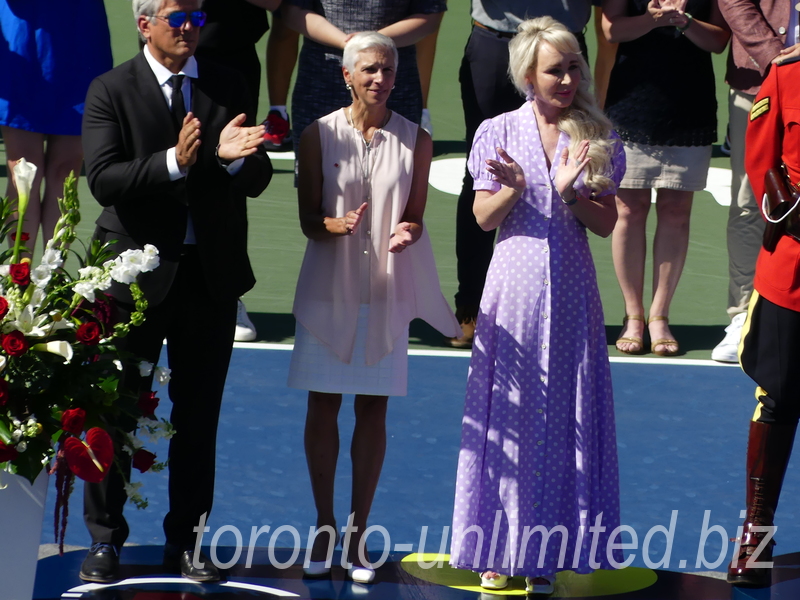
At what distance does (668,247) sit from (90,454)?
5416mm

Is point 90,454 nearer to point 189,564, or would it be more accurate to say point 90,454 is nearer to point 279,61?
point 189,564

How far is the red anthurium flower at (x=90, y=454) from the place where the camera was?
3.97 m

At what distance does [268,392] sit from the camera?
778cm

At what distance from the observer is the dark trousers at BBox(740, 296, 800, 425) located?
5.52 m

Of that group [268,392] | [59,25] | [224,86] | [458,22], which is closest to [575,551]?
[224,86]

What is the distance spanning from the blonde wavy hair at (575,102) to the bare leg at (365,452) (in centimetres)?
131

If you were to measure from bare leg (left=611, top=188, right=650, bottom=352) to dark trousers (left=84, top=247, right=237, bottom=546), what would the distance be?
12.0ft

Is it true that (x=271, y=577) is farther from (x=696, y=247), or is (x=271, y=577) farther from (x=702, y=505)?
(x=696, y=247)

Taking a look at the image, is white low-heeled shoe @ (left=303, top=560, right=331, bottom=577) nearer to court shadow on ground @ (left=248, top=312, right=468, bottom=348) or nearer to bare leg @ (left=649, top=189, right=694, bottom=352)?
court shadow on ground @ (left=248, top=312, right=468, bottom=348)

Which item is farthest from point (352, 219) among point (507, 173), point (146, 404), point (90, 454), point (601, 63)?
point (601, 63)

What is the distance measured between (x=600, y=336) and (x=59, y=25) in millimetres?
3766

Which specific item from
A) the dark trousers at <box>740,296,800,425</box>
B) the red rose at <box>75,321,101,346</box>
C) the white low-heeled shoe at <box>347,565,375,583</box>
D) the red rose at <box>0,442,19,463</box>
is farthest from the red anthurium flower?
the dark trousers at <box>740,296,800,425</box>

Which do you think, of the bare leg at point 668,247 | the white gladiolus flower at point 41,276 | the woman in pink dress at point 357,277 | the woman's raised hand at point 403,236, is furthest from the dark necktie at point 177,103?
the bare leg at point 668,247

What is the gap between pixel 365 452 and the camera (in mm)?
5703
